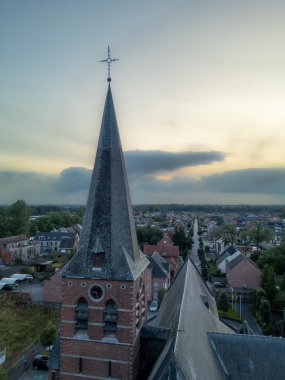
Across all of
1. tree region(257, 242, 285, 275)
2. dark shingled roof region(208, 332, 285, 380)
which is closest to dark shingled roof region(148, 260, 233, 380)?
dark shingled roof region(208, 332, 285, 380)

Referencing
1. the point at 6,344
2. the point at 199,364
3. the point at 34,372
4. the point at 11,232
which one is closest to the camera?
the point at 199,364

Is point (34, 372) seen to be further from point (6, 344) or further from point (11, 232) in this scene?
point (11, 232)

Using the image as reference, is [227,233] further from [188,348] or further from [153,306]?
[188,348]

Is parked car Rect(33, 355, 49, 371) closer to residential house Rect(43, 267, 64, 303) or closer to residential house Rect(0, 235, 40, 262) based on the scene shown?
residential house Rect(43, 267, 64, 303)

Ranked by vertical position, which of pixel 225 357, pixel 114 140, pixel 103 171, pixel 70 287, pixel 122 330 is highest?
pixel 114 140

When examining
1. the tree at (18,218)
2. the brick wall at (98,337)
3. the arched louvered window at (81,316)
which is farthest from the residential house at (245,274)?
the tree at (18,218)

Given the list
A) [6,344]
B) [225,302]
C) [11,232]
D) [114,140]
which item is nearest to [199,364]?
[114,140]

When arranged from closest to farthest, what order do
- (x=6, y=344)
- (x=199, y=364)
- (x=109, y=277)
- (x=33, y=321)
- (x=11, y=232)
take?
(x=199, y=364) → (x=109, y=277) → (x=6, y=344) → (x=33, y=321) → (x=11, y=232)
